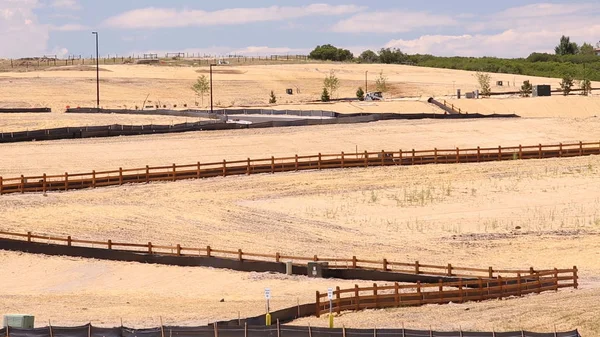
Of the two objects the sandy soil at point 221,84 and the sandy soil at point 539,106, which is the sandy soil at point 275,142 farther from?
the sandy soil at point 221,84

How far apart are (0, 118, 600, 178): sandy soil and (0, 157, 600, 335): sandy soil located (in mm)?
9134

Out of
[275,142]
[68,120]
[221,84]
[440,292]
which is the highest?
[221,84]

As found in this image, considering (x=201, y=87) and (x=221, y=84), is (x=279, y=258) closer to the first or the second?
(x=201, y=87)

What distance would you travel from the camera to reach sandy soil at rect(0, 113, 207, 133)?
85.8 metres

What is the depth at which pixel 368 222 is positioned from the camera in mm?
51312

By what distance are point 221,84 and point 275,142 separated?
2857 inches

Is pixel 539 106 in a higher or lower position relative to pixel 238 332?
higher

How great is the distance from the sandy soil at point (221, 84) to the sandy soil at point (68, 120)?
74.5ft

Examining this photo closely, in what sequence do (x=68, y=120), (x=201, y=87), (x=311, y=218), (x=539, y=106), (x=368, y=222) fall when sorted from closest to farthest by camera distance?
(x=368, y=222)
(x=311, y=218)
(x=68, y=120)
(x=539, y=106)
(x=201, y=87)

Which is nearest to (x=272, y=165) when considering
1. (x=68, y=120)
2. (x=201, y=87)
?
(x=68, y=120)

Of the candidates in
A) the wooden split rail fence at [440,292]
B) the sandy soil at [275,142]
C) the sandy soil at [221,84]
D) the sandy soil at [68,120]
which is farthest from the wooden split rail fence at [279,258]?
the sandy soil at [221,84]

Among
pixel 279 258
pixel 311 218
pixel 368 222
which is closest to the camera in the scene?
pixel 279 258

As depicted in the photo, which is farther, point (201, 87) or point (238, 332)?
point (201, 87)

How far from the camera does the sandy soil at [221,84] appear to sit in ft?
426
